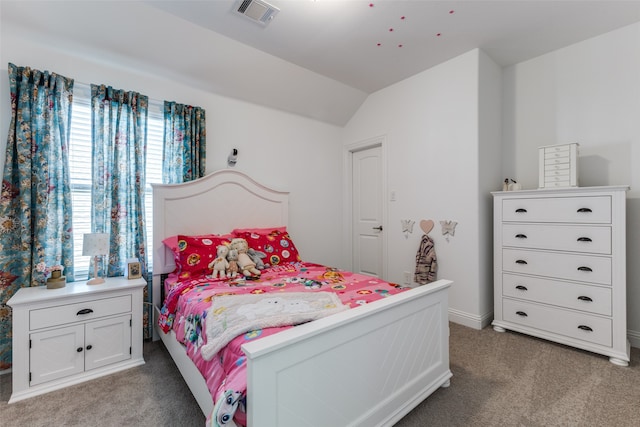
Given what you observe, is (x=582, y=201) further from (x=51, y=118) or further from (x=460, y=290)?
(x=51, y=118)

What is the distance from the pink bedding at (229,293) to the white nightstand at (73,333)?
0.29 metres

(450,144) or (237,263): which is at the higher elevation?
(450,144)

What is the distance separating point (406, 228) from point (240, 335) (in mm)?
2532

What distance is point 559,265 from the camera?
95.4 inches

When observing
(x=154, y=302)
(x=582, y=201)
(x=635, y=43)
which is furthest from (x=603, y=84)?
(x=154, y=302)

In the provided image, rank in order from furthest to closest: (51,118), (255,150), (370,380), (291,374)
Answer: (255,150) < (51,118) < (370,380) < (291,374)

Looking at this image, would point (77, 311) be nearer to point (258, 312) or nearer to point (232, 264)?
point (232, 264)

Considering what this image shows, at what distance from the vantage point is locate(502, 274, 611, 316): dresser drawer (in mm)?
2234

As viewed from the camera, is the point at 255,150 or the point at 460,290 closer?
the point at 460,290

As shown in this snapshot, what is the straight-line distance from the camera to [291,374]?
3.64 ft

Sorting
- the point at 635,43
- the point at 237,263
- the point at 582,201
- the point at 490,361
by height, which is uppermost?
the point at 635,43

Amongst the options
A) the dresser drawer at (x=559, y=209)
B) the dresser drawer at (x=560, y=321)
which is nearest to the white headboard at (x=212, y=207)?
the dresser drawer at (x=559, y=209)

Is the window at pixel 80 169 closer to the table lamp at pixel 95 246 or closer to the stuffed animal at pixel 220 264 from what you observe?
the table lamp at pixel 95 246

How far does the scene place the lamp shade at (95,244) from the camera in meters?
2.10
